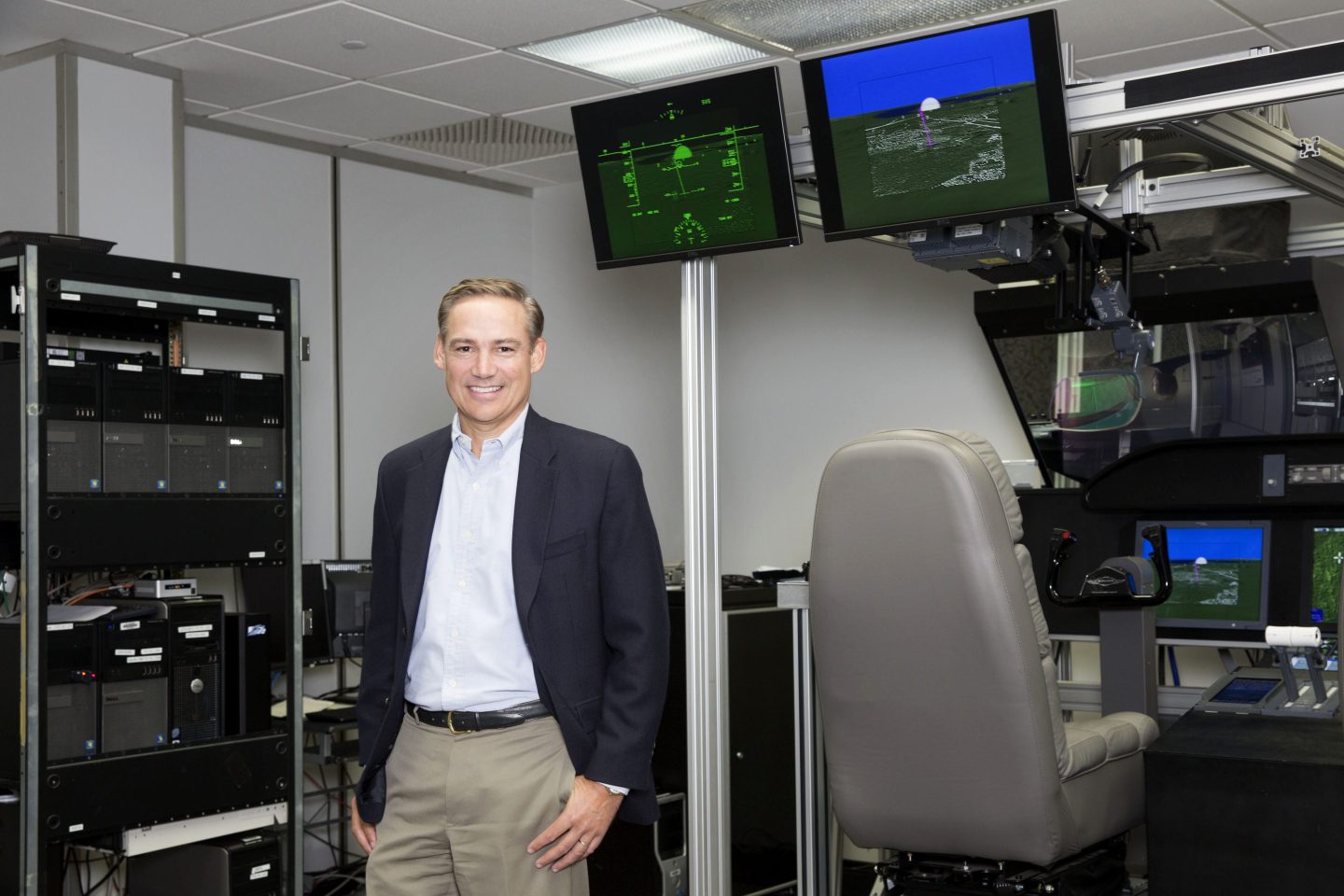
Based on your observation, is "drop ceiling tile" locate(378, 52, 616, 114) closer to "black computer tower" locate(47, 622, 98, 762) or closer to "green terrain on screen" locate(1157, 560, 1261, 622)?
"black computer tower" locate(47, 622, 98, 762)

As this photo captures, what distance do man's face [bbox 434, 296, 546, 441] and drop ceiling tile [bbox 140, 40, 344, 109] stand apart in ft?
9.14

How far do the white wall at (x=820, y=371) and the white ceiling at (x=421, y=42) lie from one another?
84 cm

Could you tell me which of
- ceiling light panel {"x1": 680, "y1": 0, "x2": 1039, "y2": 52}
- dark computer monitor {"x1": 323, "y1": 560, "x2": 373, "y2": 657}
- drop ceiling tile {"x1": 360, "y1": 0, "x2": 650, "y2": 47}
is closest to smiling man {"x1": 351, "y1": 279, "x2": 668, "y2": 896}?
drop ceiling tile {"x1": 360, "y1": 0, "x2": 650, "y2": 47}

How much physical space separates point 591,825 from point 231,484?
2468 millimetres

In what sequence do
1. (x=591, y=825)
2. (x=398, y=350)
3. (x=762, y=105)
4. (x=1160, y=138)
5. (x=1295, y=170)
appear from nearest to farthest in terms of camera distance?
(x=591, y=825), (x=762, y=105), (x=1295, y=170), (x=1160, y=138), (x=398, y=350)

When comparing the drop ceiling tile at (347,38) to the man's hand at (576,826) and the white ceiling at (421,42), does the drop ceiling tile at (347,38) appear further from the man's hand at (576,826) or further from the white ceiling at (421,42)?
the man's hand at (576,826)

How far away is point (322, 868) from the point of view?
18.4 feet

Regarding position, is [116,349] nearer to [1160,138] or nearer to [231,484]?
[231,484]

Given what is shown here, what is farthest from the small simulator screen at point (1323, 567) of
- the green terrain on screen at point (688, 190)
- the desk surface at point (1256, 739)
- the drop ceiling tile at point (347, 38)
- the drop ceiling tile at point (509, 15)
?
the drop ceiling tile at point (347, 38)

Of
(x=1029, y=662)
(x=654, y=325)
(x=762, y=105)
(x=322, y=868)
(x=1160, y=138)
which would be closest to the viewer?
(x=1029, y=662)

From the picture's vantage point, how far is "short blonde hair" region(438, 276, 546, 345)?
7.25 ft

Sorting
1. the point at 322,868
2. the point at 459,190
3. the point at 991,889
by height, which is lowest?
the point at 322,868

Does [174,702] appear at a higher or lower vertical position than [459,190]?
lower

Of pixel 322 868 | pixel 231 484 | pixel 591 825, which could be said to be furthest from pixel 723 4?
pixel 322 868
